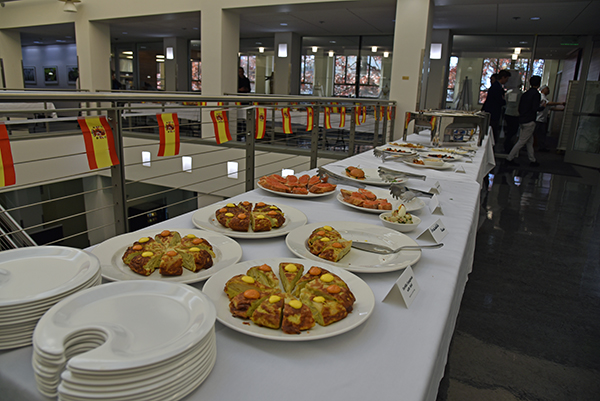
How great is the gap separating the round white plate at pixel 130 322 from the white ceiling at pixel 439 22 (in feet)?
18.7

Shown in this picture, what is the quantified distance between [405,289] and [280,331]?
245 millimetres

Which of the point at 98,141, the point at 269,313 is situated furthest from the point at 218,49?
the point at 269,313

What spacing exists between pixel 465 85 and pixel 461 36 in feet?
3.04

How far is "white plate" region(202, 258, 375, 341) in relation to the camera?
534mm

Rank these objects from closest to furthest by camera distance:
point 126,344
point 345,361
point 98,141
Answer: point 126,344
point 345,361
point 98,141

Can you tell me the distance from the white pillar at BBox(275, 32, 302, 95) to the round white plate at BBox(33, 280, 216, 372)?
8.79 metres

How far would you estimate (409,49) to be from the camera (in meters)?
5.34

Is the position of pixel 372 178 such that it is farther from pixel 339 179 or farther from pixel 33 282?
pixel 33 282

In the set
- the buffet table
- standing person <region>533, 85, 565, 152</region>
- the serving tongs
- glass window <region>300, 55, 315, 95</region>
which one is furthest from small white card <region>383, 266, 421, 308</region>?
glass window <region>300, 55, 315, 95</region>

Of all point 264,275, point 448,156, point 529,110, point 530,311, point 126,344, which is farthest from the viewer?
point 529,110

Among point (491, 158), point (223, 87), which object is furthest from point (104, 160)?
point (223, 87)

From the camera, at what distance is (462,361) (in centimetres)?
152

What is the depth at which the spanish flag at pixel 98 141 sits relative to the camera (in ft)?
4.32

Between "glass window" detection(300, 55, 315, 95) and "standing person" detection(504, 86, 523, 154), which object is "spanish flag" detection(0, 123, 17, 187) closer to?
"standing person" detection(504, 86, 523, 154)
